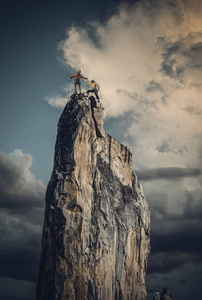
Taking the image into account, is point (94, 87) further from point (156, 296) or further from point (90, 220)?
point (156, 296)

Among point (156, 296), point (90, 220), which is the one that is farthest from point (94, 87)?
point (156, 296)

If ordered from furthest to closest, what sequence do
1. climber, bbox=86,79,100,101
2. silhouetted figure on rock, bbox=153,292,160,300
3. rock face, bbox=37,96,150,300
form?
silhouetted figure on rock, bbox=153,292,160,300, climber, bbox=86,79,100,101, rock face, bbox=37,96,150,300

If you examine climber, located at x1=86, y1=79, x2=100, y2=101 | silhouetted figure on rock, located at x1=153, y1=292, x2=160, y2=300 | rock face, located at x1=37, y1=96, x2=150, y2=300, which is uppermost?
climber, located at x1=86, y1=79, x2=100, y2=101

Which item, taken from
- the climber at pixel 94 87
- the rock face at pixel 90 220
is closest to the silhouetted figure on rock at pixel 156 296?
the rock face at pixel 90 220

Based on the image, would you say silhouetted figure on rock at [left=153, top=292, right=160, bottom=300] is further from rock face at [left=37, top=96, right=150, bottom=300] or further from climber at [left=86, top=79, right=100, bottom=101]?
climber at [left=86, top=79, right=100, bottom=101]

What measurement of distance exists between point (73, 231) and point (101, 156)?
13.2m

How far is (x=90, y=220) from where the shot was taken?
4731cm

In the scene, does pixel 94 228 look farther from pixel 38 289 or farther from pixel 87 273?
pixel 38 289

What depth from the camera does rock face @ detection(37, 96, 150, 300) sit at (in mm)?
43625

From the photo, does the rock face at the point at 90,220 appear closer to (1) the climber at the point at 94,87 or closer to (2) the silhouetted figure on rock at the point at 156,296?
(1) the climber at the point at 94,87

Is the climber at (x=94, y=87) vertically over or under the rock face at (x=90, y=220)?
over

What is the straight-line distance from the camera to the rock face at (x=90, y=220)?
143 ft

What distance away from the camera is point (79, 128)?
158ft

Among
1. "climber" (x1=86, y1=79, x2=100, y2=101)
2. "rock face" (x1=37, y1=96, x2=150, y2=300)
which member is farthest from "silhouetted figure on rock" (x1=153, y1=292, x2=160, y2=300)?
"climber" (x1=86, y1=79, x2=100, y2=101)
